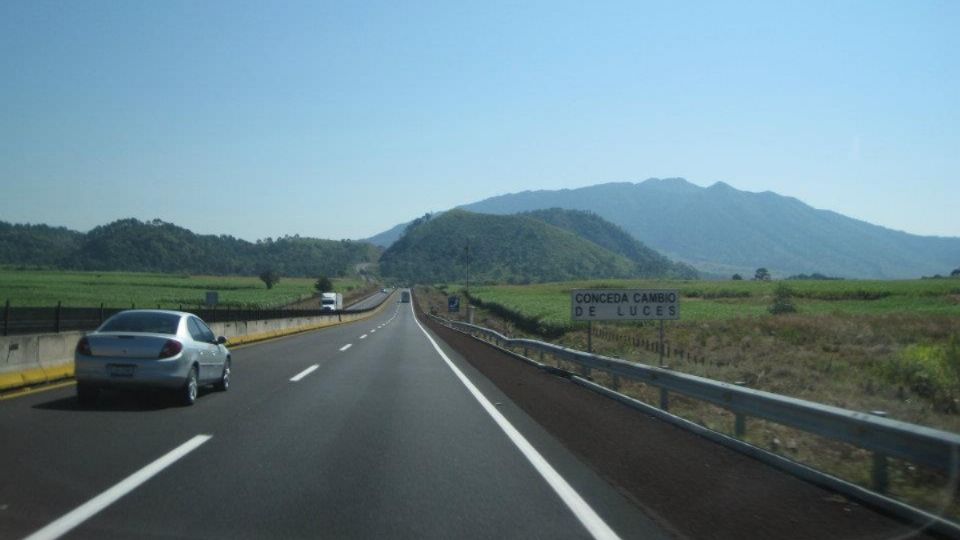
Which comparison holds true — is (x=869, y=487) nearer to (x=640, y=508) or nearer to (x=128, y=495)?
(x=640, y=508)

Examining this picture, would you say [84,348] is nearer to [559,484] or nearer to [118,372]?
[118,372]

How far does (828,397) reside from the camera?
55.1 ft

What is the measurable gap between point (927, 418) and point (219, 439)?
33.1 feet

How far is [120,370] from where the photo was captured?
12.3m

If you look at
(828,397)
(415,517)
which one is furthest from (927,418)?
(415,517)

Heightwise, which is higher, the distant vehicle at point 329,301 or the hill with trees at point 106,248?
the hill with trees at point 106,248

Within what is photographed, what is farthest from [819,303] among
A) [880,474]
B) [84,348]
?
[880,474]

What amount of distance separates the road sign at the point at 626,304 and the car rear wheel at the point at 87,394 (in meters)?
12.7

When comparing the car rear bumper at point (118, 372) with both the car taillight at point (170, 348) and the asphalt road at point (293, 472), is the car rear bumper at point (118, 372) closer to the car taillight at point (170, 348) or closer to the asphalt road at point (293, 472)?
the car taillight at point (170, 348)

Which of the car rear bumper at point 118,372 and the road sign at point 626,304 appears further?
the road sign at point 626,304

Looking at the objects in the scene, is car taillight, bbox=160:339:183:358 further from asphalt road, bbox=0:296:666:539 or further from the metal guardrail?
the metal guardrail

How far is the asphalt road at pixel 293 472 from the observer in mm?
6309

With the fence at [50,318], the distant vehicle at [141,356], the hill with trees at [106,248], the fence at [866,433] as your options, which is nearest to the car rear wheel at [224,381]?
the distant vehicle at [141,356]

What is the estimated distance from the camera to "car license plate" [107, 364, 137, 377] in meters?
12.3
